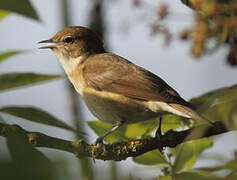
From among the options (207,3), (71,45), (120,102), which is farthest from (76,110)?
(71,45)

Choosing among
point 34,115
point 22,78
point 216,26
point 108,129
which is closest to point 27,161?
point 34,115

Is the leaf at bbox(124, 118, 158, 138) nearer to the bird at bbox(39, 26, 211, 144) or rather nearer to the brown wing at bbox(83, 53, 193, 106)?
the bird at bbox(39, 26, 211, 144)

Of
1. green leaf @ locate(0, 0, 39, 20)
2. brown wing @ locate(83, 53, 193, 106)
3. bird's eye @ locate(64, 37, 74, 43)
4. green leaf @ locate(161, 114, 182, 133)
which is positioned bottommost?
brown wing @ locate(83, 53, 193, 106)

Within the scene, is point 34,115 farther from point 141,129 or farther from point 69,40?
point 69,40

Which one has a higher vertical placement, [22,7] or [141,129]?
[22,7]

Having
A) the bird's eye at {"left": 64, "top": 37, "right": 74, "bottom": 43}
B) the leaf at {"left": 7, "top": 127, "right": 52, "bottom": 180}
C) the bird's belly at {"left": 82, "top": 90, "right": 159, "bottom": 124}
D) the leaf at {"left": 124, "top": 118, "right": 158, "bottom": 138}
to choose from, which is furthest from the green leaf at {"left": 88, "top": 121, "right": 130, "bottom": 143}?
the bird's eye at {"left": 64, "top": 37, "right": 74, "bottom": 43}

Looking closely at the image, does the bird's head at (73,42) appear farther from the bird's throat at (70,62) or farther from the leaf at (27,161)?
the leaf at (27,161)
